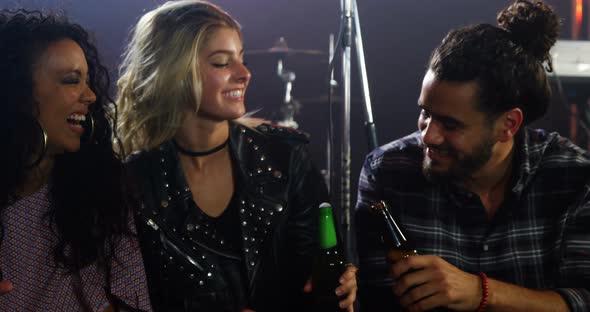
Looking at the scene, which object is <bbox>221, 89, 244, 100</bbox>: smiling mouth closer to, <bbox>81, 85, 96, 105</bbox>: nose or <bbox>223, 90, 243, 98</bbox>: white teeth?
<bbox>223, 90, 243, 98</bbox>: white teeth

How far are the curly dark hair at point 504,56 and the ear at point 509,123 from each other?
19 mm

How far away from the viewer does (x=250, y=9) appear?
197 inches

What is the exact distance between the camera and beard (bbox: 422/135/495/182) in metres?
1.93

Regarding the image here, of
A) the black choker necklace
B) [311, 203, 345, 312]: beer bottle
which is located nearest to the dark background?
the black choker necklace

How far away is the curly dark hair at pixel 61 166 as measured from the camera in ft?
5.80

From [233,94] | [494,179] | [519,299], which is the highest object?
[233,94]

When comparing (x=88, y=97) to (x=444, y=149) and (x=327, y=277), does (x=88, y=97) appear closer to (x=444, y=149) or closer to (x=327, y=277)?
(x=327, y=277)

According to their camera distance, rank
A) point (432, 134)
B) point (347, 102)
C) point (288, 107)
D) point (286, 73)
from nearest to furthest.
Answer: point (432, 134), point (347, 102), point (288, 107), point (286, 73)

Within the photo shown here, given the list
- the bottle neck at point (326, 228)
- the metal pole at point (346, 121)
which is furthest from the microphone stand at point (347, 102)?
the bottle neck at point (326, 228)

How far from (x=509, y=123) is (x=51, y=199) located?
1288 millimetres

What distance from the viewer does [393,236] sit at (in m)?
1.54

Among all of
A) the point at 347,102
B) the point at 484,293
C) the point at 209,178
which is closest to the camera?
the point at 484,293

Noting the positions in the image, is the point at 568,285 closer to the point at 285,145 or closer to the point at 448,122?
the point at 448,122

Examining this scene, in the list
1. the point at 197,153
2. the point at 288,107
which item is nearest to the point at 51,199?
the point at 197,153
